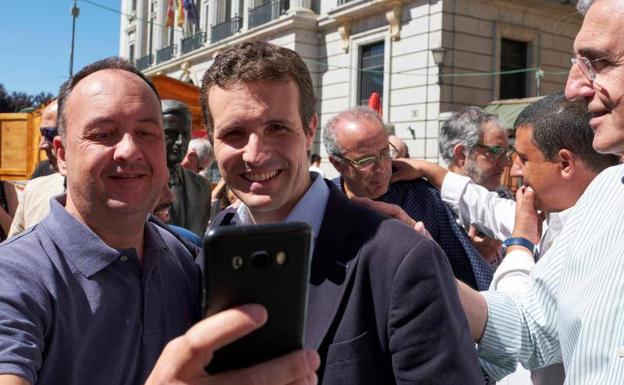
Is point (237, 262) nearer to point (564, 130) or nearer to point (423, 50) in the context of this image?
point (564, 130)

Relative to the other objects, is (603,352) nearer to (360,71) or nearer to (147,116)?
(147,116)

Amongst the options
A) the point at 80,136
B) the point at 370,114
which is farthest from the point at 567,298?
the point at 370,114

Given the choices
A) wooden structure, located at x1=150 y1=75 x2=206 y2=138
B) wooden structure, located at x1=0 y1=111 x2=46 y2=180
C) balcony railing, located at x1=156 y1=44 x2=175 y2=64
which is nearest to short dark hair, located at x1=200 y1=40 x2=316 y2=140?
wooden structure, located at x1=150 y1=75 x2=206 y2=138

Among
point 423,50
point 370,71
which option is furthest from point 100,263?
point 370,71

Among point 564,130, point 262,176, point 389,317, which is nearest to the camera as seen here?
point 389,317

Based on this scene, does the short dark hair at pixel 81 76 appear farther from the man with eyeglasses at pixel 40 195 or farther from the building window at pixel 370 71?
the building window at pixel 370 71

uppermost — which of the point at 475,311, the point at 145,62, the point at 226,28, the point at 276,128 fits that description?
Result: the point at 145,62

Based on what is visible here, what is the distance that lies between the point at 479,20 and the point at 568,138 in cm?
1662

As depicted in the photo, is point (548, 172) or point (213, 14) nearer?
point (548, 172)

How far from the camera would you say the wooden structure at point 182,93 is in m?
8.77

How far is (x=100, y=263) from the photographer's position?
1565 millimetres

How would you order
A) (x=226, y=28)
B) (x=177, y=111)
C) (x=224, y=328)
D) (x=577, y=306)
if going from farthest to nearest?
(x=226, y=28), (x=177, y=111), (x=577, y=306), (x=224, y=328)

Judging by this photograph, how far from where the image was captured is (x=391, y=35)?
62.8ft

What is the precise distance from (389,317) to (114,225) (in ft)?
2.50
